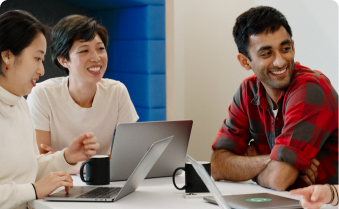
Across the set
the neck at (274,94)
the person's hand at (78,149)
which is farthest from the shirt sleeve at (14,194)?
the neck at (274,94)

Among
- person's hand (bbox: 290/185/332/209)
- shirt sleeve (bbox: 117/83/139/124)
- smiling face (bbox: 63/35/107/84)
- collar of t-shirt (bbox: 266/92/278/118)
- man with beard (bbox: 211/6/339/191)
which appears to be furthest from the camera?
shirt sleeve (bbox: 117/83/139/124)

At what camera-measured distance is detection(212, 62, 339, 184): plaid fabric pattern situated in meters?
1.51

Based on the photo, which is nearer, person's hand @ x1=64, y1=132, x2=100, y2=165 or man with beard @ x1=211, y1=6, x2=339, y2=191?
man with beard @ x1=211, y1=6, x2=339, y2=191

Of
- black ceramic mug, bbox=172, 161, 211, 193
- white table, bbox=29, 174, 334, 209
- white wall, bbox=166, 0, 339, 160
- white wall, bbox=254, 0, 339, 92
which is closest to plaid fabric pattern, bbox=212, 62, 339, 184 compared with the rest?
white table, bbox=29, 174, 334, 209

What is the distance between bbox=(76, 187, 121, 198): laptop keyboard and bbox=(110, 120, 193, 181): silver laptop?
0.50ft

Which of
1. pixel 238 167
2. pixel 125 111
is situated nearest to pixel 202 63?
pixel 125 111

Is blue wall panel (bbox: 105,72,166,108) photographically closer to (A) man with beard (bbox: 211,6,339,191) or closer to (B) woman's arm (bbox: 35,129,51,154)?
(B) woman's arm (bbox: 35,129,51,154)

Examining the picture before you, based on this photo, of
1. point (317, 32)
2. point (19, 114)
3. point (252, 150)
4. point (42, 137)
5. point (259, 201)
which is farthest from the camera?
point (317, 32)

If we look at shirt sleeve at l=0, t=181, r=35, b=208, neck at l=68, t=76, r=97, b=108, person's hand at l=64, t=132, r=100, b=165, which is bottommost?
shirt sleeve at l=0, t=181, r=35, b=208

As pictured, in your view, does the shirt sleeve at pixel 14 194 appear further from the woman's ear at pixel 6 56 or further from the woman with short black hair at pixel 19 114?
the woman's ear at pixel 6 56

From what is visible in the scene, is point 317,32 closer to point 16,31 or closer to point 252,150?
point 252,150

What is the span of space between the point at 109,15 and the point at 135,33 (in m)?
0.40

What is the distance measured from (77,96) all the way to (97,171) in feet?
2.56

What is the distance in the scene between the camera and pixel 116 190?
4.68 ft
